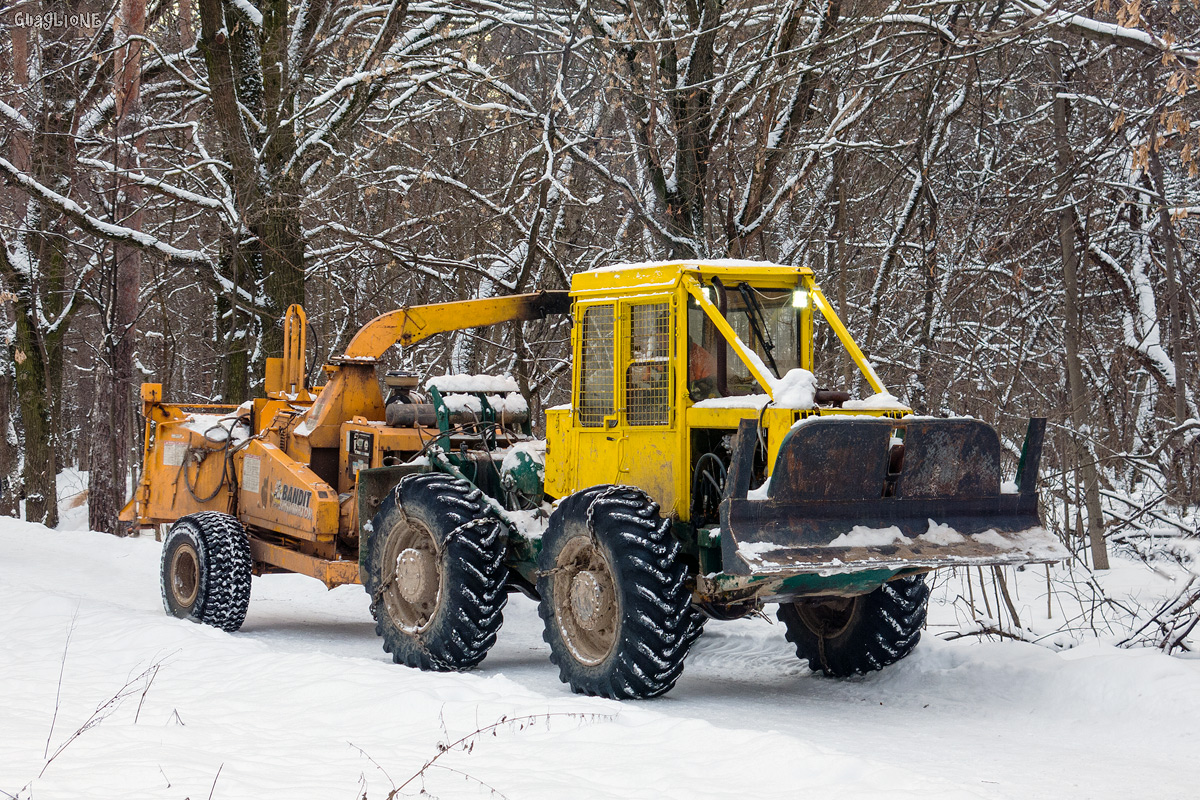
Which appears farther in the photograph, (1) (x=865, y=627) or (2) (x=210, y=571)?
(2) (x=210, y=571)

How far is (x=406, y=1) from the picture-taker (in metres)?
15.3

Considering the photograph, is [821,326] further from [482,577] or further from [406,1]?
[482,577]

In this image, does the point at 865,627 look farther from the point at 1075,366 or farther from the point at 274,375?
the point at 1075,366

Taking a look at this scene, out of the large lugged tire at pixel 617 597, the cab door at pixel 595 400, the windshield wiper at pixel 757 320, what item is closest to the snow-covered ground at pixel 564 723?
the large lugged tire at pixel 617 597

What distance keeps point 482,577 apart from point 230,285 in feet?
27.6

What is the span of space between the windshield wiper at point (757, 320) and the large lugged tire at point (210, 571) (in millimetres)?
5288

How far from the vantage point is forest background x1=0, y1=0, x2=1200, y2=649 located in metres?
11.8

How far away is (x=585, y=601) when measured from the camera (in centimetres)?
798

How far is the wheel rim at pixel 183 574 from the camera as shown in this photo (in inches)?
438

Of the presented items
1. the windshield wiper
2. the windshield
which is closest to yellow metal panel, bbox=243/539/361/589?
the windshield

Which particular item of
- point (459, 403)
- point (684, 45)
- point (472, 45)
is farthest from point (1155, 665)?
point (472, 45)

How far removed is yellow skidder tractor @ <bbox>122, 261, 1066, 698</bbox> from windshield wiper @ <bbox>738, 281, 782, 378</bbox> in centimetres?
1

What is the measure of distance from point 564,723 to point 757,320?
3112mm

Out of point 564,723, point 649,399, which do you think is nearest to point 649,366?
point 649,399
